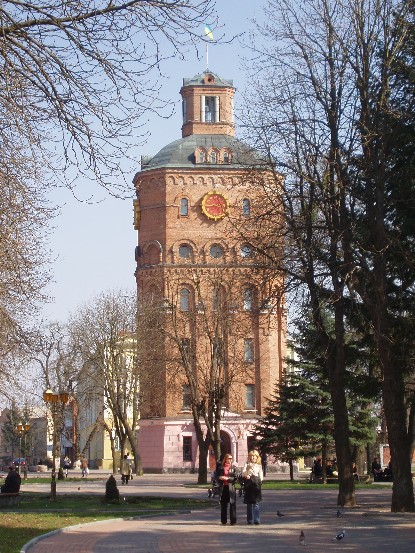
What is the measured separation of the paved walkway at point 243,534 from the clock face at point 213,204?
49.8 m

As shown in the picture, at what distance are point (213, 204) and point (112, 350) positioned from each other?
56.9 ft

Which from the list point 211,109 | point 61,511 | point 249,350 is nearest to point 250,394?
point 249,350

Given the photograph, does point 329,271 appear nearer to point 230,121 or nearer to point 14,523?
point 14,523

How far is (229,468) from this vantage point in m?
22.4

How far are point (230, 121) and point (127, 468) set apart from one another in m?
38.2

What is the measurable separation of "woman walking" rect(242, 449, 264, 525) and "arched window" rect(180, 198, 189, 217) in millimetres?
54467

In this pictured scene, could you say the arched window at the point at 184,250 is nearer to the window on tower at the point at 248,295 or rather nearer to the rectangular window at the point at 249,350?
the rectangular window at the point at 249,350

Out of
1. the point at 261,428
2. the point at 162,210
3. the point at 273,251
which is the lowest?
the point at 261,428

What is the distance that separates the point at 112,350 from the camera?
206 ft

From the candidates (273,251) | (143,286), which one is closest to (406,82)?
(273,251)

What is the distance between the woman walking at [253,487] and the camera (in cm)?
2114

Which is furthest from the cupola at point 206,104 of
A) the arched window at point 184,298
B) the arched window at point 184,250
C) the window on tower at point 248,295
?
the window on tower at point 248,295

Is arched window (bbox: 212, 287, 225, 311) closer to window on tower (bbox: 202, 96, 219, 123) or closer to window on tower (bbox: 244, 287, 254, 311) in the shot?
window on tower (bbox: 244, 287, 254, 311)

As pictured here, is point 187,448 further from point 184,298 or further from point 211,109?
point 211,109
